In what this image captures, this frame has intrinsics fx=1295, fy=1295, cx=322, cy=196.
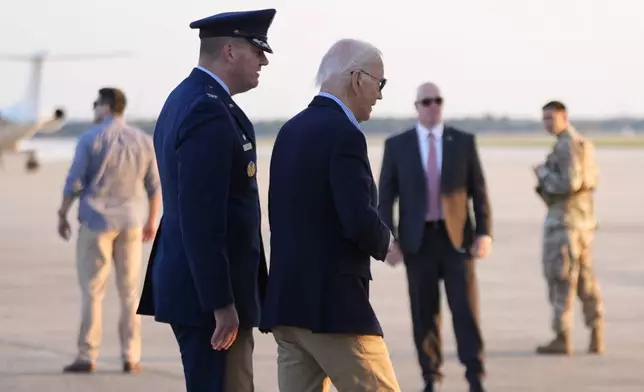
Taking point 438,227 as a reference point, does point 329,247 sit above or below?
above

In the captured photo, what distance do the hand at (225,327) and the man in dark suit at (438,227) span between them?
3.52 meters

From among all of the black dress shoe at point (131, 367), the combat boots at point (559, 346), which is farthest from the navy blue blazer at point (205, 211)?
the combat boots at point (559, 346)

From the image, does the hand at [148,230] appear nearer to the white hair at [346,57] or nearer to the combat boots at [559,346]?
the combat boots at [559,346]

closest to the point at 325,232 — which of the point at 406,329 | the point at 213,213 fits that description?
the point at 213,213

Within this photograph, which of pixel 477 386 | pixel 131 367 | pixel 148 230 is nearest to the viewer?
pixel 477 386

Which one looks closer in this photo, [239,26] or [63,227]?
[239,26]

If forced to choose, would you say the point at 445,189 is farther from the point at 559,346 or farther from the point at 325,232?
the point at 325,232

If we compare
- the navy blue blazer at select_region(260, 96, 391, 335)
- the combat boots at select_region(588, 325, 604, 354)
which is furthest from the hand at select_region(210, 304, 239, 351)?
the combat boots at select_region(588, 325, 604, 354)

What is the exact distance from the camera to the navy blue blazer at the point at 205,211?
4180 mm

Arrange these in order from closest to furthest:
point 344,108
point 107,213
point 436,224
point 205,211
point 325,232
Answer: point 205,211 < point 325,232 < point 344,108 < point 436,224 < point 107,213

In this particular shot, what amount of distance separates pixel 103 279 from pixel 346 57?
4261mm

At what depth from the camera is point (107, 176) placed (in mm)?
8328

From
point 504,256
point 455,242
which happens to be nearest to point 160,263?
point 455,242

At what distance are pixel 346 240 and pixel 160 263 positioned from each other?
2.12 ft
